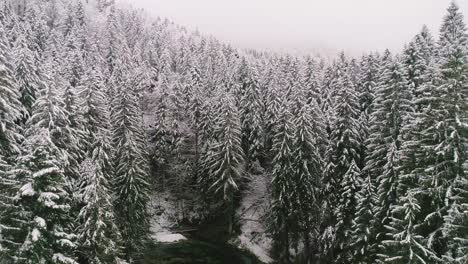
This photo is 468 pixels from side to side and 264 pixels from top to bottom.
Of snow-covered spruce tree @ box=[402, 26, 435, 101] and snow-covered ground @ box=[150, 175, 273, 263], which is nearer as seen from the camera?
snow-covered spruce tree @ box=[402, 26, 435, 101]

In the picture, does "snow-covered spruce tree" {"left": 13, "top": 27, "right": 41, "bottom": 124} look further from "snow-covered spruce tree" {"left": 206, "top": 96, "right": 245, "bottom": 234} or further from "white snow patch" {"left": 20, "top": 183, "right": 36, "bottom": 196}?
"snow-covered spruce tree" {"left": 206, "top": 96, "right": 245, "bottom": 234}

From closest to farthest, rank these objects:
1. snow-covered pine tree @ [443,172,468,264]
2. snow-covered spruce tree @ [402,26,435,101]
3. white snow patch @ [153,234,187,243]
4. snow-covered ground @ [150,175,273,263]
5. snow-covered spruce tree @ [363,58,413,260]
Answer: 1. snow-covered pine tree @ [443,172,468,264]
2. snow-covered spruce tree @ [363,58,413,260]
3. snow-covered spruce tree @ [402,26,435,101]
4. snow-covered ground @ [150,175,273,263]
5. white snow patch @ [153,234,187,243]

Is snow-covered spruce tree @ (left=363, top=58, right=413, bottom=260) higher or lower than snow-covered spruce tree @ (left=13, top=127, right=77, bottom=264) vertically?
higher

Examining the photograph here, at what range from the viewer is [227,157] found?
51.0 m

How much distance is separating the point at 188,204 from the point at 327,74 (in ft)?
102

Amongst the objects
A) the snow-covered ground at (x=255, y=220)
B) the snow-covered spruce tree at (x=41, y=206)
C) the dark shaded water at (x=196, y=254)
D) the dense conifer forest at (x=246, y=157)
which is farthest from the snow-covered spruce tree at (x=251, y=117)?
the snow-covered spruce tree at (x=41, y=206)

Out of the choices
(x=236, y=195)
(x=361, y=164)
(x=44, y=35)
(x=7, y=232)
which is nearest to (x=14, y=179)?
(x=7, y=232)

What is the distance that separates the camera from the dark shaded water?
147 ft

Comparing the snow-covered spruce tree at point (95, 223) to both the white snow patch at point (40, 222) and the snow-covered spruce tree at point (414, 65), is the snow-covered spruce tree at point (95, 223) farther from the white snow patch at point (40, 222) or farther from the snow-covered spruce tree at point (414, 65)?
the snow-covered spruce tree at point (414, 65)

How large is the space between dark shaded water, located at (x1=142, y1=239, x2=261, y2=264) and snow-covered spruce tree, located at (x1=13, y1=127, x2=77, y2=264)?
73.5 feet

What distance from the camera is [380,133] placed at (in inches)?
1347

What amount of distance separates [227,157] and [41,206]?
31648 millimetres

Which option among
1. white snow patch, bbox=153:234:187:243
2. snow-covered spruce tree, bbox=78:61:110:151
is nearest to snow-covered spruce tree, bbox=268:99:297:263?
white snow patch, bbox=153:234:187:243

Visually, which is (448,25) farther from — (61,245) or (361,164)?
(61,245)
